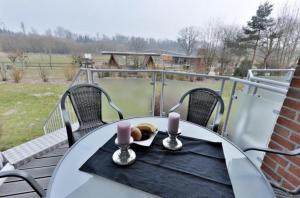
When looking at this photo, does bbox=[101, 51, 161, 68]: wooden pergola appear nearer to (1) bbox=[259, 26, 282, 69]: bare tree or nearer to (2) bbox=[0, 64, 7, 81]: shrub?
(2) bbox=[0, 64, 7, 81]: shrub

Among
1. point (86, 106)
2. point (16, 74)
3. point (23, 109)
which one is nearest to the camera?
point (86, 106)

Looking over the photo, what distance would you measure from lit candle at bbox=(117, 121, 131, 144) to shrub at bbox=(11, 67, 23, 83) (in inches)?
274

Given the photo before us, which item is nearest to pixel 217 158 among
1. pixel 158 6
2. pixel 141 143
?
pixel 141 143

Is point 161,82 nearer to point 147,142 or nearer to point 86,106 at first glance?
point 86,106

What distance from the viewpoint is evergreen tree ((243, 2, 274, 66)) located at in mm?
8049

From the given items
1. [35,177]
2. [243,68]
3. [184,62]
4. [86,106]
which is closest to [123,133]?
[86,106]

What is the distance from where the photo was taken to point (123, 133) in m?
0.88

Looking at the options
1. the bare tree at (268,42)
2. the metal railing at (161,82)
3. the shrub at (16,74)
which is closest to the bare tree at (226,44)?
the bare tree at (268,42)

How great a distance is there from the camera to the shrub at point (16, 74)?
19.0 feet

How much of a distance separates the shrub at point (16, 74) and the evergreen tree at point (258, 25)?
1020 centimetres

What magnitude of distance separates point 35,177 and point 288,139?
7.91 ft

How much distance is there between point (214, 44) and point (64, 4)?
5275mm

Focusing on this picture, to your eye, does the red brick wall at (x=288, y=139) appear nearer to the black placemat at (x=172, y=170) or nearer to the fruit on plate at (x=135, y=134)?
the black placemat at (x=172, y=170)

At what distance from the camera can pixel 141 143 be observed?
3.57ft
